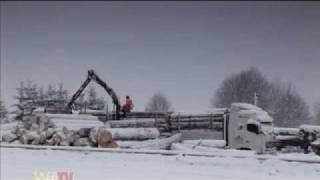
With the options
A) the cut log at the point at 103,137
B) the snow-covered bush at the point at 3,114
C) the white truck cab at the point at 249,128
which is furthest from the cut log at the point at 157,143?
the snow-covered bush at the point at 3,114

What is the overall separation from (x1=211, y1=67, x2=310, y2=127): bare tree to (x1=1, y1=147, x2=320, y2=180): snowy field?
153 cm

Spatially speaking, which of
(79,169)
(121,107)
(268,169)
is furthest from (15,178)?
(121,107)

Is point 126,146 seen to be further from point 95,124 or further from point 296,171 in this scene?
point 296,171

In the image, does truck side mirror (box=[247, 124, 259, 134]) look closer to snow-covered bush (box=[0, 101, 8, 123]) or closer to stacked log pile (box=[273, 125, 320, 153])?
stacked log pile (box=[273, 125, 320, 153])

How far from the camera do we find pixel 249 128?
55.6 ft

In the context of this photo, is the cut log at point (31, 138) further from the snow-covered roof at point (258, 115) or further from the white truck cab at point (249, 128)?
the snow-covered roof at point (258, 115)

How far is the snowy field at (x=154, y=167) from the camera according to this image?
11.4 m

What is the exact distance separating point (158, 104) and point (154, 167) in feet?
13.5

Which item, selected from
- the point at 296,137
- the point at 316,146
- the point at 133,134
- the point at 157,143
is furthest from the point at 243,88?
the point at 133,134

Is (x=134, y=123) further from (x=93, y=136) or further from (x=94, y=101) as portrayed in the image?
(x=94, y=101)

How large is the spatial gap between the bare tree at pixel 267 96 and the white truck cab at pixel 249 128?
296mm

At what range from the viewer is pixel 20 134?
71.6ft

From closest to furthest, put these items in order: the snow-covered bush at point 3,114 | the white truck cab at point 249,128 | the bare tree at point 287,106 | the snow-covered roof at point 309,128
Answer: the bare tree at point 287,106 → the snow-covered roof at point 309,128 → the white truck cab at point 249,128 → the snow-covered bush at point 3,114

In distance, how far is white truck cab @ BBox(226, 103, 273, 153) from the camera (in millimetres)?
16719
